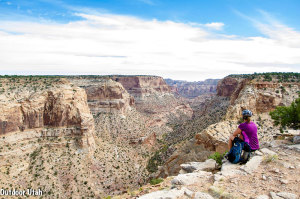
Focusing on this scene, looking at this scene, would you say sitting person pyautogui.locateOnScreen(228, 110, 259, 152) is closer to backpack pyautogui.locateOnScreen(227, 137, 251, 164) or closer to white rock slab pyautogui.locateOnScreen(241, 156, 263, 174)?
backpack pyautogui.locateOnScreen(227, 137, 251, 164)

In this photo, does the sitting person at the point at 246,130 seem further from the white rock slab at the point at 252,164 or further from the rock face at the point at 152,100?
the rock face at the point at 152,100

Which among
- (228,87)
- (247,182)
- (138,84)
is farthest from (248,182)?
(138,84)

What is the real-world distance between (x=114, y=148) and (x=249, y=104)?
35783mm

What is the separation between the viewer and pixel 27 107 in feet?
135

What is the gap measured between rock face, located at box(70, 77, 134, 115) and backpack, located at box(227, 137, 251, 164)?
71799 mm

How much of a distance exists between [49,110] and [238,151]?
141ft

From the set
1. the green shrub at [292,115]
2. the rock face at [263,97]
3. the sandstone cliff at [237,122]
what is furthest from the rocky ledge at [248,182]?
the rock face at [263,97]

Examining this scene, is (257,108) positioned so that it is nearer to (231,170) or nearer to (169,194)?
(231,170)

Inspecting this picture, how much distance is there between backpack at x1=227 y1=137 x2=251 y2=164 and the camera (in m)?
10.0

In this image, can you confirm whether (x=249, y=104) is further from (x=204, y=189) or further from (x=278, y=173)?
(x=204, y=189)

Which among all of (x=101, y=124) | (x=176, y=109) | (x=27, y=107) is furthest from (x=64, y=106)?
(x=176, y=109)

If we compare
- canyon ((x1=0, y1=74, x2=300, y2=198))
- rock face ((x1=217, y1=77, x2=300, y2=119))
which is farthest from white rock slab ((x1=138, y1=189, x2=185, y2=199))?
rock face ((x1=217, y1=77, x2=300, y2=119))

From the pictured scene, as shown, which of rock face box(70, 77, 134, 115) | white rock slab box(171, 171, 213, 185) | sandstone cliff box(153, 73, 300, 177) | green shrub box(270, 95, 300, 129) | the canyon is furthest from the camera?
rock face box(70, 77, 134, 115)

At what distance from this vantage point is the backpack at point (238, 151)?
394 inches
